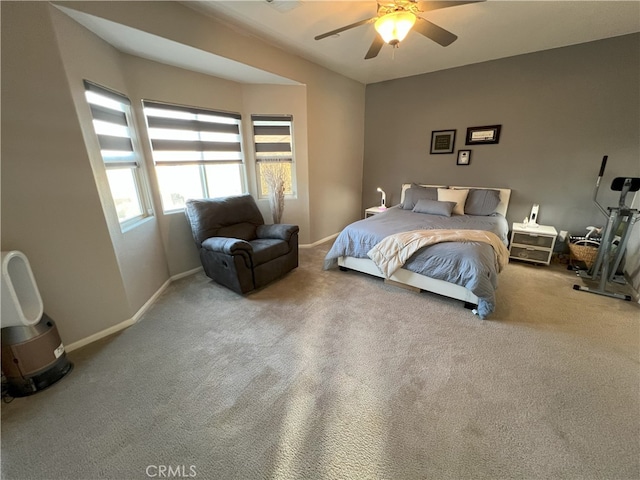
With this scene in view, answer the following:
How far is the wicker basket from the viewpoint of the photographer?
10.1ft

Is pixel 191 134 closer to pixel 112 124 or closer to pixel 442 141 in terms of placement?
pixel 112 124

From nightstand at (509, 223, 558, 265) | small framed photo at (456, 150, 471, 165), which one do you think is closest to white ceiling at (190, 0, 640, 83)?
small framed photo at (456, 150, 471, 165)

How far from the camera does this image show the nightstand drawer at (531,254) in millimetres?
3357

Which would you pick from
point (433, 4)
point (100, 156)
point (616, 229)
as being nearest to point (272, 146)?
point (100, 156)

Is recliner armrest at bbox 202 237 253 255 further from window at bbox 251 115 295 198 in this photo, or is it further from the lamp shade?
the lamp shade

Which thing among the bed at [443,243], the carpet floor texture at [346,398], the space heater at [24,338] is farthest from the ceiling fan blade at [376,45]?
the space heater at [24,338]

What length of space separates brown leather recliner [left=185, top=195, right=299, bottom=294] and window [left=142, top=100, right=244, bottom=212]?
0.39 m

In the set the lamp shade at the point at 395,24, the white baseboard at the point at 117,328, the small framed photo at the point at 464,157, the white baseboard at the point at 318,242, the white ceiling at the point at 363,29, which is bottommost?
the white baseboard at the point at 117,328

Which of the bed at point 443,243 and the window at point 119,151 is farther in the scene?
the bed at point 443,243

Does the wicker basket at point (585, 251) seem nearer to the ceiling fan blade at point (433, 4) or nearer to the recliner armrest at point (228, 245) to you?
the ceiling fan blade at point (433, 4)

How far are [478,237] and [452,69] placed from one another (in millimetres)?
2926

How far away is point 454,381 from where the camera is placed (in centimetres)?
168

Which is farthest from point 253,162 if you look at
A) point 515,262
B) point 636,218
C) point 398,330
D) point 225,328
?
point 636,218

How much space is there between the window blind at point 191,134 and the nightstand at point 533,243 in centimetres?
403
